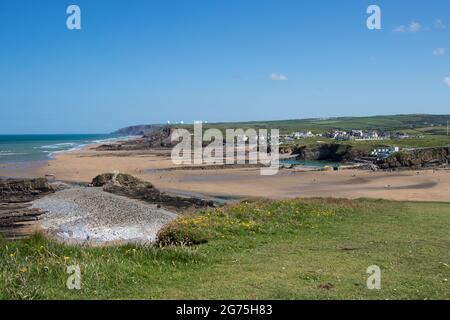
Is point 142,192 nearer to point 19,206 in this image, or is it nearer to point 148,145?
point 19,206

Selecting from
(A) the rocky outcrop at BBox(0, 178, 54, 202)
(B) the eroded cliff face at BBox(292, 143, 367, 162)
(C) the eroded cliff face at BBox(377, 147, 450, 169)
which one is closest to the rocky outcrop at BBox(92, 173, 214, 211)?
(A) the rocky outcrop at BBox(0, 178, 54, 202)

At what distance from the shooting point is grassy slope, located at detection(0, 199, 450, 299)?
31.2ft

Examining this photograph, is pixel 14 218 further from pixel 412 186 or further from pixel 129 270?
pixel 412 186

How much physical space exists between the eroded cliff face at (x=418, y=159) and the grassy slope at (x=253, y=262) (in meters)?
50.9

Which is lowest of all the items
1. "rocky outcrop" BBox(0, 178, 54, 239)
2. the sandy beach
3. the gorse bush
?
the sandy beach

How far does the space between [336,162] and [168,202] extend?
5196 centimetres

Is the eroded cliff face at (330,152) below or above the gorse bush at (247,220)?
below

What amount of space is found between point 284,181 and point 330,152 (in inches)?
1598

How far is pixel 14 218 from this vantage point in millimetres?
31109

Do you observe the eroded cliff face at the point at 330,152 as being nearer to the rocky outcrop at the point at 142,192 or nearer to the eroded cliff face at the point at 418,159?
the eroded cliff face at the point at 418,159

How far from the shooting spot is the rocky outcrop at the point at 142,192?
120ft

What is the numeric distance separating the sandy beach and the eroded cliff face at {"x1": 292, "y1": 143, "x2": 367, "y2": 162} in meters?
20.5

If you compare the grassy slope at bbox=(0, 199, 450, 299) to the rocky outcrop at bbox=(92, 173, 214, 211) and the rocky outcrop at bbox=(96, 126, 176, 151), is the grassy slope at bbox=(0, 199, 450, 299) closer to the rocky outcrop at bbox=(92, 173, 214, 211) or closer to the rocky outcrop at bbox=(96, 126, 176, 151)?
the rocky outcrop at bbox=(92, 173, 214, 211)

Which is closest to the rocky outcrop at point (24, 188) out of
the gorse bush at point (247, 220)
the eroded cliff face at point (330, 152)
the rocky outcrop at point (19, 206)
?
the rocky outcrop at point (19, 206)
